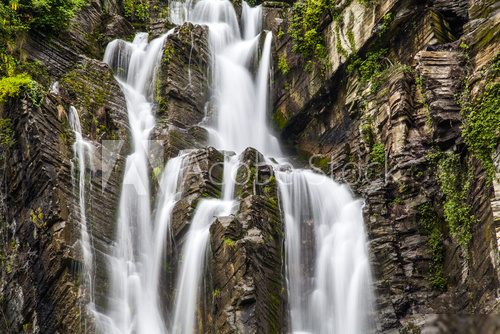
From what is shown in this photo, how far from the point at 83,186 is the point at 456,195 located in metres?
9.86

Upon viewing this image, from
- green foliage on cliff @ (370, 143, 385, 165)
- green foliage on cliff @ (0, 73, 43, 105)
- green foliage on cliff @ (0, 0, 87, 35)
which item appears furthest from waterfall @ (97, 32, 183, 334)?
green foliage on cliff @ (370, 143, 385, 165)

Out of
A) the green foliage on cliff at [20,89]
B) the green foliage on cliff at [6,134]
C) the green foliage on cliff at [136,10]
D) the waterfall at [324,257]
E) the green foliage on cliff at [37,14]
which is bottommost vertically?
the waterfall at [324,257]

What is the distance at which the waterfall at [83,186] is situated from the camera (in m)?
14.2

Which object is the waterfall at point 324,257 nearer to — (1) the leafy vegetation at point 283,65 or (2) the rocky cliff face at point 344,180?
(2) the rocky cliff face at point 344,180

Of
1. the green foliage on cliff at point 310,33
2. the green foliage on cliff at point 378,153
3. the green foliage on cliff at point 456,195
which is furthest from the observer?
the green foliage on cliff at point 310,33

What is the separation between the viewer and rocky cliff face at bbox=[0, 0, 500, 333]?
13.3 m

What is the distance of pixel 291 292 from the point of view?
14.8 metres

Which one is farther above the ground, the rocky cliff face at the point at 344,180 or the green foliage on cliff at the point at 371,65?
the green foliage on cliff at the point at 371,65

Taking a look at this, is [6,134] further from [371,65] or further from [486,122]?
[486,122]

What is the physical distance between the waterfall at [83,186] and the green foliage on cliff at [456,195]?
29.7 feet

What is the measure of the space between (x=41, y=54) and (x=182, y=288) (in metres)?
10.7

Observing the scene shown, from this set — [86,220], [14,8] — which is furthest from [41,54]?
[86,220]

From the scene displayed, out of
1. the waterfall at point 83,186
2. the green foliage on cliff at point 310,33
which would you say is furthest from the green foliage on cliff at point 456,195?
the waterfall at point 83,186

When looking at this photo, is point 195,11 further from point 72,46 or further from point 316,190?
point 316,190
